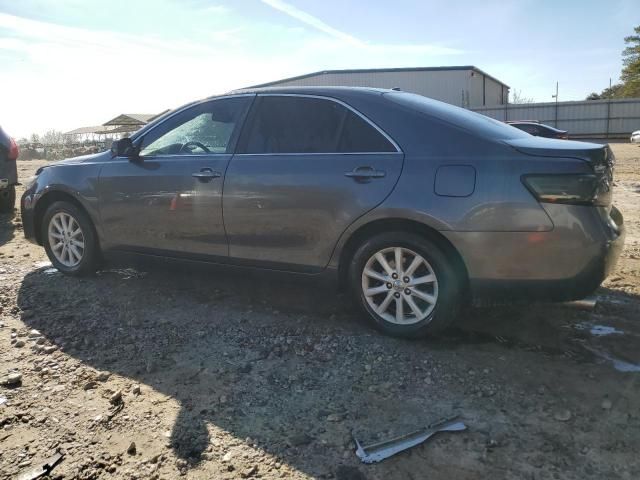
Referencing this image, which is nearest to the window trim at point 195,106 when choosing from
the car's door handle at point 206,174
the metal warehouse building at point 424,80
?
the car's door handle at point 206,174

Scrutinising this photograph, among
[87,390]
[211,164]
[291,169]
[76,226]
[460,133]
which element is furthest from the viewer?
[76,226]

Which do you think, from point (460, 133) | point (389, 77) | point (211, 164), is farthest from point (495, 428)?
point (389, 77)

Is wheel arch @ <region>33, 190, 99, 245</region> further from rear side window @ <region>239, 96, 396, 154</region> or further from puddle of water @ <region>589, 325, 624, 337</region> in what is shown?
puddle of water @ <region>589, 325, 624, 337</region>

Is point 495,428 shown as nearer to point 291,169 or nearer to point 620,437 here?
point 620,437

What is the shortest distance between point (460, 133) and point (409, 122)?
0.36 m

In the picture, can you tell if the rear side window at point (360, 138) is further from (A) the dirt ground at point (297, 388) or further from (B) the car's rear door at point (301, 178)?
(A) the dirt ground at point (297, 388)

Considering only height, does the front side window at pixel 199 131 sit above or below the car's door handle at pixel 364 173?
above

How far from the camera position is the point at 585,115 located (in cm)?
3906

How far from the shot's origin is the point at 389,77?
42.4m

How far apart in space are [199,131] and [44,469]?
2814mm

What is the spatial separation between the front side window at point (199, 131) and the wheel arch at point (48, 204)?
878 millimetres

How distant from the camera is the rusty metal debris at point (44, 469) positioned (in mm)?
2400

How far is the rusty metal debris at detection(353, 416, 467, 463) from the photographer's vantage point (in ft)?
8.13

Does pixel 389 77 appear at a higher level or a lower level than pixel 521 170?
higher
